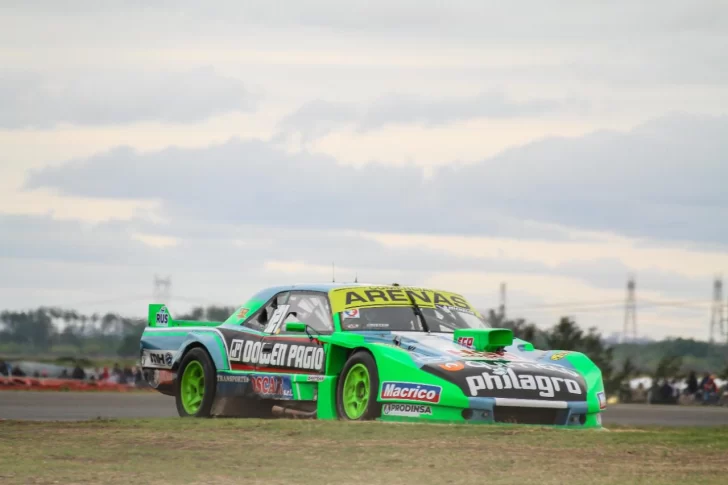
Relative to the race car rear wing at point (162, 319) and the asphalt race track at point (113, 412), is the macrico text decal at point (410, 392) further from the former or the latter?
the race car rear wing at point (162, 319)

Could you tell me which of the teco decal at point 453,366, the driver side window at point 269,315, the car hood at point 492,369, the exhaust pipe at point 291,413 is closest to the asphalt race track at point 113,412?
the driver side window at point 269,315

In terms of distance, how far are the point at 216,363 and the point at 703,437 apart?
5.60 meters

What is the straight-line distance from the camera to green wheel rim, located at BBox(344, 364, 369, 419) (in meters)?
12.5

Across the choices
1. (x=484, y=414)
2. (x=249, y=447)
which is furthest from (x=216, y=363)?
(x=249, y=447)

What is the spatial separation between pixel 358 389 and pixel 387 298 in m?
1.44

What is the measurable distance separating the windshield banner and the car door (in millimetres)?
150

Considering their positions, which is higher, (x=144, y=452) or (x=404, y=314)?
(x=404, y=314)

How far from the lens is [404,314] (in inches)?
539

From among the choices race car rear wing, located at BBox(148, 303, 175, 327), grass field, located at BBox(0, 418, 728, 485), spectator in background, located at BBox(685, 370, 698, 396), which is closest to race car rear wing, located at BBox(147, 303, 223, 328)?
race car rear wing, located at BBox(148, 303, 175, 327)

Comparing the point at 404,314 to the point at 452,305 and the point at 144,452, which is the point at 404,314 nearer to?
the point at 452,305

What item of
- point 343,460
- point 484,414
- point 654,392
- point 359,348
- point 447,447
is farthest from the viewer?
point 654,392

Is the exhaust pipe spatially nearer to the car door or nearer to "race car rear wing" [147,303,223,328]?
the car door

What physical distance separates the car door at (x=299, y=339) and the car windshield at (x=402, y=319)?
25 centimetres

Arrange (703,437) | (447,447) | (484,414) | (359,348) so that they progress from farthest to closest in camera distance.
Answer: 1. (359,348)
2. (484,414)
3. (703,437)
4. (447,447)
